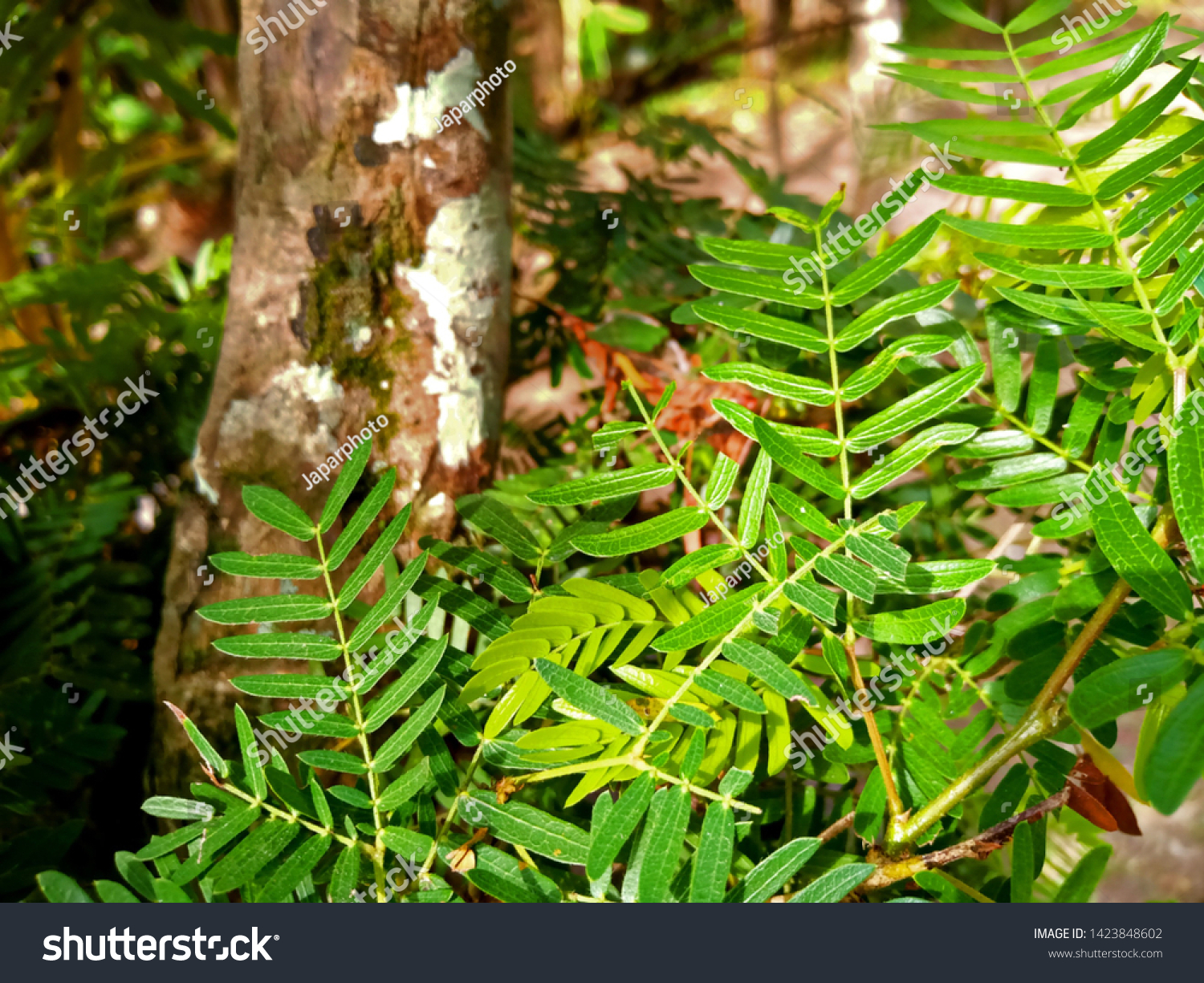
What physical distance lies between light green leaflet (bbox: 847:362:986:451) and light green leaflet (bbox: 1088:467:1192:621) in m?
0.11

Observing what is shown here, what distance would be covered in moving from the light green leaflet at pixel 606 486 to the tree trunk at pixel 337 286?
0.24 meters

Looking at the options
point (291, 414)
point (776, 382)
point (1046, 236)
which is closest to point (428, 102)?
point (291, 414)

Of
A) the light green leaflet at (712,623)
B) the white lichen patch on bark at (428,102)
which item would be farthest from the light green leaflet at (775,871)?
the white lichen patch on bark at (428,102)

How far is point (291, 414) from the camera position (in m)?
0.71

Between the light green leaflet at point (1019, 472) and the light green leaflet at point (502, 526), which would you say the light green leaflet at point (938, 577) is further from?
the light green leaflet at point (502, 526)

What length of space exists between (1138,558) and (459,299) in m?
0.57

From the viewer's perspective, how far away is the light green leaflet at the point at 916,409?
0.50 meters

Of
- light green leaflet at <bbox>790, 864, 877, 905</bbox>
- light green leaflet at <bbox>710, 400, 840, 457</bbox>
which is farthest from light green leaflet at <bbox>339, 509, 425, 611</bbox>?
light green leaflet at <bbox>790, 864, 877, 905</bbox>

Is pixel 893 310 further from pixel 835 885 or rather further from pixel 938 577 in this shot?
pixel 835 885

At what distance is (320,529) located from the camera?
558 mm
